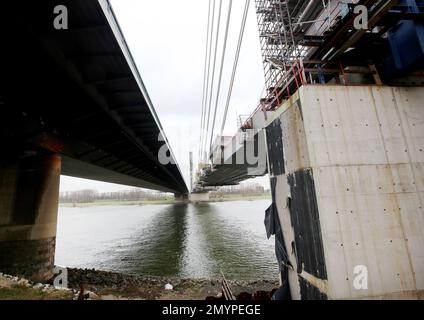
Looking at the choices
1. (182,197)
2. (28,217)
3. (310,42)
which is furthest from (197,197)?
(310,42)

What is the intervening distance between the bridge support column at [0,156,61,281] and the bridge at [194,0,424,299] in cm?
1235

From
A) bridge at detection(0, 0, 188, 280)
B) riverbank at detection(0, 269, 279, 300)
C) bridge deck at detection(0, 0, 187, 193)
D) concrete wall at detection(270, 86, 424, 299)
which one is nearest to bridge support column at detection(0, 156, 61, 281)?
bridge at detection(0, 0, 188, 280)

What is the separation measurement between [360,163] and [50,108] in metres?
12.0

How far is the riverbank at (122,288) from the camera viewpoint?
8.12 meters

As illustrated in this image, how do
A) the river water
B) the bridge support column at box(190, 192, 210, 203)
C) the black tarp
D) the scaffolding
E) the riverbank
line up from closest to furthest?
1. the scaffolding
2. the black tarp
3. the riverbank
4. the river water
5. the bridge support column at box(190, 192, 210, 203)

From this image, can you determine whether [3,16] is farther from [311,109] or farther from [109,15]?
[311,109]

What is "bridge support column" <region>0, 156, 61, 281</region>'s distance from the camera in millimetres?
11562

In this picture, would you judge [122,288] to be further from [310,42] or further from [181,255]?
[310,42]

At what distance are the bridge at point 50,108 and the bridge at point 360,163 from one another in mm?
5988

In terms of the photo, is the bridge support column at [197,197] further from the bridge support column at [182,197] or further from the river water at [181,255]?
the river water at [181,255]

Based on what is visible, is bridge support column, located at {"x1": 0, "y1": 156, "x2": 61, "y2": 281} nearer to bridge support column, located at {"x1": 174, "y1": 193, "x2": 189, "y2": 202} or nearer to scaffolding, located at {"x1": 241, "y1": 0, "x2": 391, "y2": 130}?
scaffolding, located at {"x1": 241, "y1": 0, "x2": 391, "y2": 130}

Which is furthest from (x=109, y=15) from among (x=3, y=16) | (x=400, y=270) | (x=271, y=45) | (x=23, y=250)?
(x=271, y=45)

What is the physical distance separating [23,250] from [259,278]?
1232 centimetres

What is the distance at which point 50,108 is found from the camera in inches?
415
